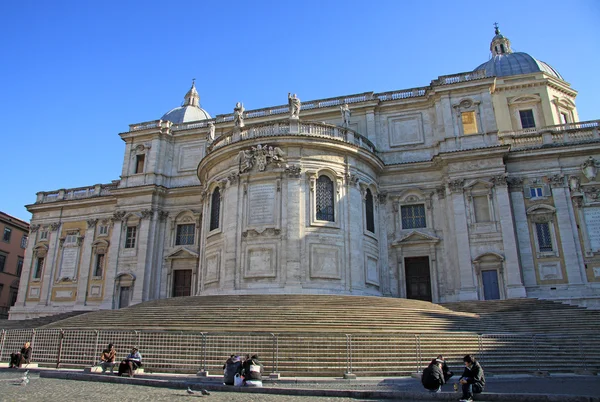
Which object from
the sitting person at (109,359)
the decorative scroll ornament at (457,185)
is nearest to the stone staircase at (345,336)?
the sitting person at (109,359)

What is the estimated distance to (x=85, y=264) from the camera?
108ft

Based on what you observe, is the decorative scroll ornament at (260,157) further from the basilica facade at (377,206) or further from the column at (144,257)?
the column at (144,257)

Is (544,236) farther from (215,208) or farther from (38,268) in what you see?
(38,268)

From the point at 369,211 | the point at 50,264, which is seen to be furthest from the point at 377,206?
the point at 50,264

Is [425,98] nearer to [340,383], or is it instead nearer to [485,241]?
[485,241]

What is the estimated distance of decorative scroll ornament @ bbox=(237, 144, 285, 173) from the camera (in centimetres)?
2458

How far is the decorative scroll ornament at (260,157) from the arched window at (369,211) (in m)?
5.62

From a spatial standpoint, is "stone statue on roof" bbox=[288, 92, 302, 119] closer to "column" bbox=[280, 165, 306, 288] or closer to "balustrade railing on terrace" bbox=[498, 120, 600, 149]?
"column" bbox=[280, 165, 306, 288]

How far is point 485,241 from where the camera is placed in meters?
25.0

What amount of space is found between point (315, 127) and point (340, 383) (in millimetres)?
16767

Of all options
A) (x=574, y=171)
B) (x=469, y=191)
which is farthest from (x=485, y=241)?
(x=574, y=171)

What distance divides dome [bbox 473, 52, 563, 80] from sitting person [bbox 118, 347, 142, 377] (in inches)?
1243

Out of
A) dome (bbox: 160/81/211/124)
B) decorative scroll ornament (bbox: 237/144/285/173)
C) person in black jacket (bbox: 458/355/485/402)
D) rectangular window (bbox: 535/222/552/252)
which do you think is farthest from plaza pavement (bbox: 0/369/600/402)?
dome (bbox: 160/81/211/124)

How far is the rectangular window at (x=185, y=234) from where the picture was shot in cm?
3153
